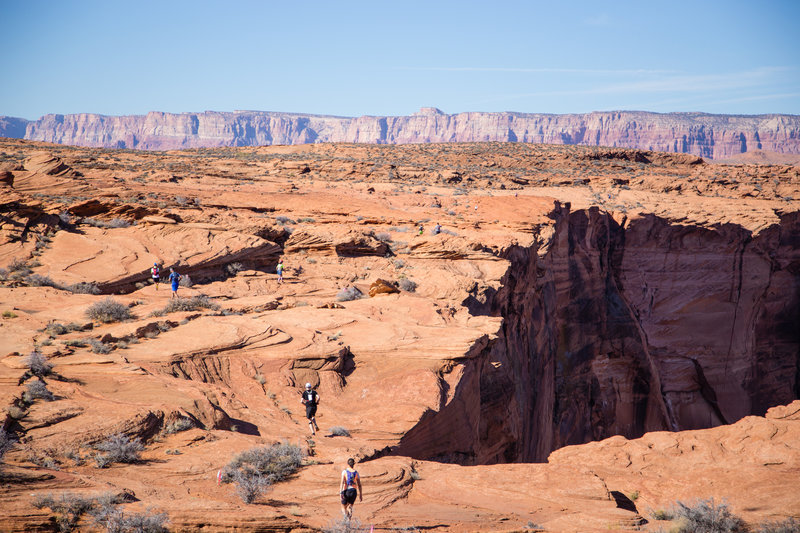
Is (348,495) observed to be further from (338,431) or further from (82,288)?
(82,288)

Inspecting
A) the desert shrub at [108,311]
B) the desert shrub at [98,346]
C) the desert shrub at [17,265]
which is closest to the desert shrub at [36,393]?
the desert shrub at [98,346]

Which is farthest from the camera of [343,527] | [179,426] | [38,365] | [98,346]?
[98,346]

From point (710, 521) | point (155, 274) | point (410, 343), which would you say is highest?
point (155, 274)

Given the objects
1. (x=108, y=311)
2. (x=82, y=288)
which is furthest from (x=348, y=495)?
(x=82, y=288)

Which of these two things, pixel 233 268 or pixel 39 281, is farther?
pixel 233 268

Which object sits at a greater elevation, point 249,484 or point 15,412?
point 15,412

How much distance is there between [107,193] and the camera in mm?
24453

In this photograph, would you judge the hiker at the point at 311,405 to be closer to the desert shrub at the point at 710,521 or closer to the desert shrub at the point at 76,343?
the desert shrub at the point at 76,343

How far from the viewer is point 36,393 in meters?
8.48

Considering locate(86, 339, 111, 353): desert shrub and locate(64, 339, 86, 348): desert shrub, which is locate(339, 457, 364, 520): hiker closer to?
locate(86, 339, 111, 353): desert shrub

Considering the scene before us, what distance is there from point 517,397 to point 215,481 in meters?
12.3

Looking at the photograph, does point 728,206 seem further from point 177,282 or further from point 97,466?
point 97,466

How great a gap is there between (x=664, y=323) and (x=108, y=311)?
32.3 metres

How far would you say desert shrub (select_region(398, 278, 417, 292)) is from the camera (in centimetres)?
1750
